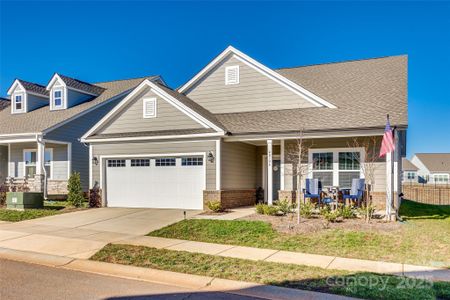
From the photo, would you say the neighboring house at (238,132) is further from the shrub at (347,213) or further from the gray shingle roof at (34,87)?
the gray shingle roof at (34,87)

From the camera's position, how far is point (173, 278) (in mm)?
7043

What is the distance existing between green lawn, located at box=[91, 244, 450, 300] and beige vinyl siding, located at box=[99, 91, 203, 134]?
8.61m

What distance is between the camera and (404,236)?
1000cm

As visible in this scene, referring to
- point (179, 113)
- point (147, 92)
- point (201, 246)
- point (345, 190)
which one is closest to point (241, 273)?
point (201, 246)

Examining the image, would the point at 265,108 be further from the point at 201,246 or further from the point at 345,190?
the point at 201,246

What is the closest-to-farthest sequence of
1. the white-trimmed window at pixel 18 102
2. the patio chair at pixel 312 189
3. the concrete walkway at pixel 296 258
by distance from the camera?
the concrete walkway at pixel 296 258
the patio chair at pixel 312 189
the white-trimmed window at pixel 18 102

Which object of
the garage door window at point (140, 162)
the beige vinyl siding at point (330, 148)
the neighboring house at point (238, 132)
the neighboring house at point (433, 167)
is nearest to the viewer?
the beige vinyl siding at point (330, 148)

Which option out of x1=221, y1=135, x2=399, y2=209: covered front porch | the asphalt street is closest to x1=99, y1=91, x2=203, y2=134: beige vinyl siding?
x1=221, y1=135, x2=399, y2=209: covered front porch

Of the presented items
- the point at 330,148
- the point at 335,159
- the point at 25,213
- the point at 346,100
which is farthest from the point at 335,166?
the point at 25,213

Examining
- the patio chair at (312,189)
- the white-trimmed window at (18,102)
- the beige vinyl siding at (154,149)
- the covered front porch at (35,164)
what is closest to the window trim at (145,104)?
the beige vinyl siding at (154,149)

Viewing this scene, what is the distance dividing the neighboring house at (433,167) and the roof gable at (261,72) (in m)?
50.1

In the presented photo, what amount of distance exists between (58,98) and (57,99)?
0.11 meters

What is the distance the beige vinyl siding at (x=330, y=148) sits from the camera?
14664 mm

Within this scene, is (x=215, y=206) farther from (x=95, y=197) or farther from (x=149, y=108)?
(x=95, y=197)
